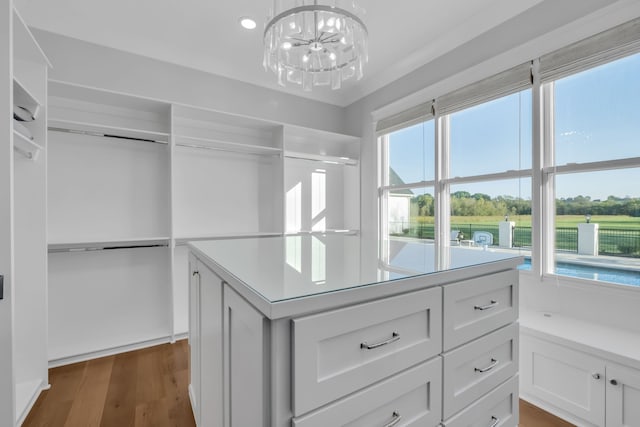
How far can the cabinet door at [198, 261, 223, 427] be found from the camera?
100 cm

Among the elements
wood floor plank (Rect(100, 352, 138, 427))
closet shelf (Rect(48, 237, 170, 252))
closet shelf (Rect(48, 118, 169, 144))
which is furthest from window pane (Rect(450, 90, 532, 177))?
wood floor plank (Rect(100, 352, 138, 427))

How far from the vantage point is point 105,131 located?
2605 mm

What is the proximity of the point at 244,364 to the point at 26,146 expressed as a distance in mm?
2146

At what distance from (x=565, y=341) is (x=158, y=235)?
3.25 metres

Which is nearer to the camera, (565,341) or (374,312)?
(374,312)

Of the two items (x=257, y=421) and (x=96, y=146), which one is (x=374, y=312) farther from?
(x=96, y=146)

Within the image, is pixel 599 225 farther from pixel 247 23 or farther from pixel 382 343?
pixel 247 23

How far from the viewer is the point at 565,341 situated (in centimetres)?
169

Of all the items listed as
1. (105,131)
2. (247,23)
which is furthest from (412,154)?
(105,131)

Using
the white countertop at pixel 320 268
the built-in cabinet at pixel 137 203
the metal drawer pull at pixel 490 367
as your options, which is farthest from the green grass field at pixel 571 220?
the built-in cabinet at pixel 137 203

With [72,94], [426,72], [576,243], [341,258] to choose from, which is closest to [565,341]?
Result: [576,243]

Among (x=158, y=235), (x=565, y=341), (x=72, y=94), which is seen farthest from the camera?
(x=158, y=235)

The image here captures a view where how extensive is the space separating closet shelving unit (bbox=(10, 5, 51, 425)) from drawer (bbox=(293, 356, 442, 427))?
222 cm

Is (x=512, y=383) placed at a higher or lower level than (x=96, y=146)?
lower
